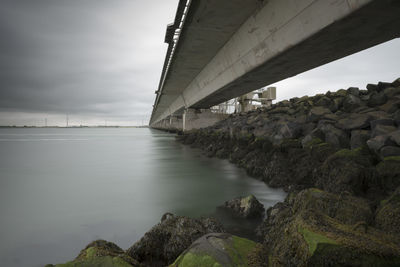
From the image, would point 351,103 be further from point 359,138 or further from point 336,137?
point 359,138

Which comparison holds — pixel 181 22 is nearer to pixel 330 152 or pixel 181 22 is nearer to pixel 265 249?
pixel 330 152

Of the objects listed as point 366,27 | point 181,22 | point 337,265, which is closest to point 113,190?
point 337,265

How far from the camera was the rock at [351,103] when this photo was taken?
22.6ft

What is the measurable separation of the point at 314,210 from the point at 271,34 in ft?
15.6

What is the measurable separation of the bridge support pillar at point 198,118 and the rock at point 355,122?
49.4 feet

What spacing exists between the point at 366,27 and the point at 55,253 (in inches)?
221

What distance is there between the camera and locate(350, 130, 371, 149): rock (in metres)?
4.55

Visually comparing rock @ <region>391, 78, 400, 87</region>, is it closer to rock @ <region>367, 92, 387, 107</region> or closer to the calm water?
rock @ <region>367, 92, 387, 107</region>

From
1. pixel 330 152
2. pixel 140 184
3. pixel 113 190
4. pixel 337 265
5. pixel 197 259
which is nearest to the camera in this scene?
pixel 337 265

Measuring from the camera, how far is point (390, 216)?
197 centimetres

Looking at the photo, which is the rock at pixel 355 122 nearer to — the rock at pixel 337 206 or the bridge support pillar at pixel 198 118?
→ the rock at pixel 337 206

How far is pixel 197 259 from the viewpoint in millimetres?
1570

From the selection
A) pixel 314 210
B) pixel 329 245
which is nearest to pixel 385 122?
pixel 314 210

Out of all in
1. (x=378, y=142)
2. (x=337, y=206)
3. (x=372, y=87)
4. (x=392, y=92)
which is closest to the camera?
(x=337, y=206)
